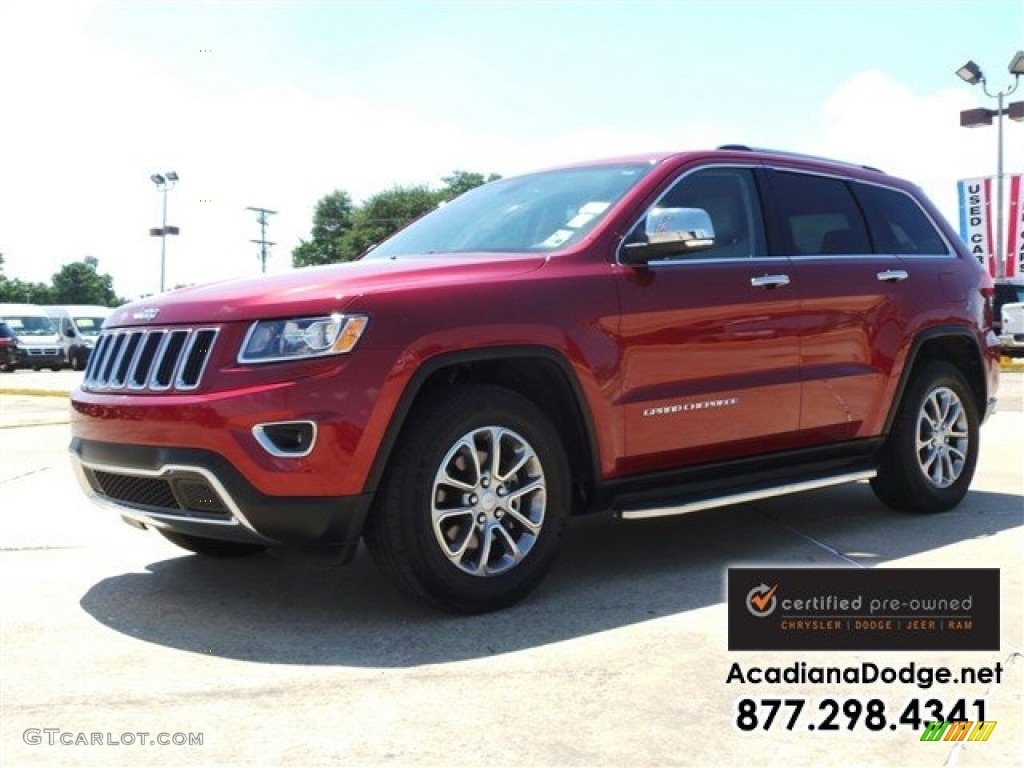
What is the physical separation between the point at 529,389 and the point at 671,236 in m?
0.83

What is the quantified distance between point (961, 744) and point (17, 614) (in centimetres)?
326

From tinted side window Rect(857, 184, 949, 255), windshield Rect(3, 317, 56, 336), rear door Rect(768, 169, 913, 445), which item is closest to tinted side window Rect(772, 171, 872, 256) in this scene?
rear door Rect(768, 169, 913, 445)

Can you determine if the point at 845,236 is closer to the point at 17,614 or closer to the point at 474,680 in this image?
the point at 474,680

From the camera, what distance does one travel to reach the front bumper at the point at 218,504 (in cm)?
367

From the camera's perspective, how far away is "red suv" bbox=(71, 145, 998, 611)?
370cm

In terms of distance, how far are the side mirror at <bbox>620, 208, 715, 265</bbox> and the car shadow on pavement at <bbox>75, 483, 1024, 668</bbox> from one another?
132 centimetres

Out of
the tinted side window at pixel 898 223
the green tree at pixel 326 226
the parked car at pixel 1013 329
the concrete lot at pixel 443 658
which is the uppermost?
the green tree at pixel 326 226

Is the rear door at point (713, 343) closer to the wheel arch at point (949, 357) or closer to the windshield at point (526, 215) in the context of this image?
the windshield at point (526, 215)

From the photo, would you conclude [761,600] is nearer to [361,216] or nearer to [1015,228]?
[1015,228]

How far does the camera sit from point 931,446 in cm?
594

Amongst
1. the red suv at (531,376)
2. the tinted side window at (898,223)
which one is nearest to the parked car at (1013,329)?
the tinted side window at (898,223)

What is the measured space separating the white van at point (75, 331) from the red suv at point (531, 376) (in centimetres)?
3189

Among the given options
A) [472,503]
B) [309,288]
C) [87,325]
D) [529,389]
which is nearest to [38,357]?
[87,325]

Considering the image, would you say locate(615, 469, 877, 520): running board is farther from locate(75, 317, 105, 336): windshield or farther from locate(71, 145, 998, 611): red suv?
locate(75, 317, 105, 336): windshield
